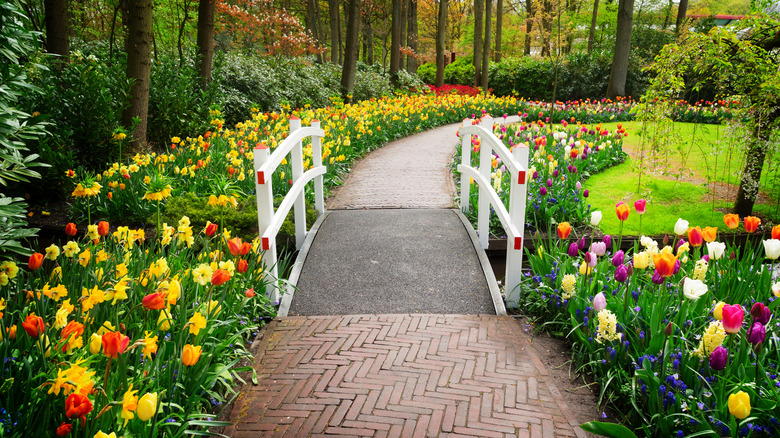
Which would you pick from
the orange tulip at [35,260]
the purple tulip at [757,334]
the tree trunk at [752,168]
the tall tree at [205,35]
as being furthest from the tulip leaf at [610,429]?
the tall tree at [205,35]

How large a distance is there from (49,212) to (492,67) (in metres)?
22.0

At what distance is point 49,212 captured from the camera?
644 cm

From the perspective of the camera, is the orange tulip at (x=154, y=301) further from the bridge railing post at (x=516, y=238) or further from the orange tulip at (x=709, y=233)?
the orange tulip at (x=709, y=233)

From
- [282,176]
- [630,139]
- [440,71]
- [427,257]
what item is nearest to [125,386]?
[427,257]

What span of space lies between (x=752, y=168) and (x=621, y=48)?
13.4m

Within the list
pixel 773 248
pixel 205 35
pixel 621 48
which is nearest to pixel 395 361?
pixel 773 248

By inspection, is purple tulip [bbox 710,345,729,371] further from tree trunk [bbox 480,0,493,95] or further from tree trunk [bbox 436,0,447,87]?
tree trunk [bbox 436,0,447,87]

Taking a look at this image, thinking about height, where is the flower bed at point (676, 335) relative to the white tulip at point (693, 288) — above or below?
below

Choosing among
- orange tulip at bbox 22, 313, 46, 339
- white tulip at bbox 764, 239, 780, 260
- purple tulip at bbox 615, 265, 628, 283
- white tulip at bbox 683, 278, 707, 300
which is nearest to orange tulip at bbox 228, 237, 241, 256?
orange tulip at bbox 22, 313, 46, 339

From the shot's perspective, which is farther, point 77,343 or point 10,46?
point 10,46

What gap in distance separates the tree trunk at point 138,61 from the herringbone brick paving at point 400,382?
511cm

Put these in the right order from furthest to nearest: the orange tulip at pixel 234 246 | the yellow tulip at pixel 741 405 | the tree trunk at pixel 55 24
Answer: the tree trunk at pixel 55 24
the orange tulip at pixel 234 246
the yellow tulip at pixel 741 405

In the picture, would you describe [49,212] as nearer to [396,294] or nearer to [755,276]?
[396,294]

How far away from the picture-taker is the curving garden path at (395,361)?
8.69ft
